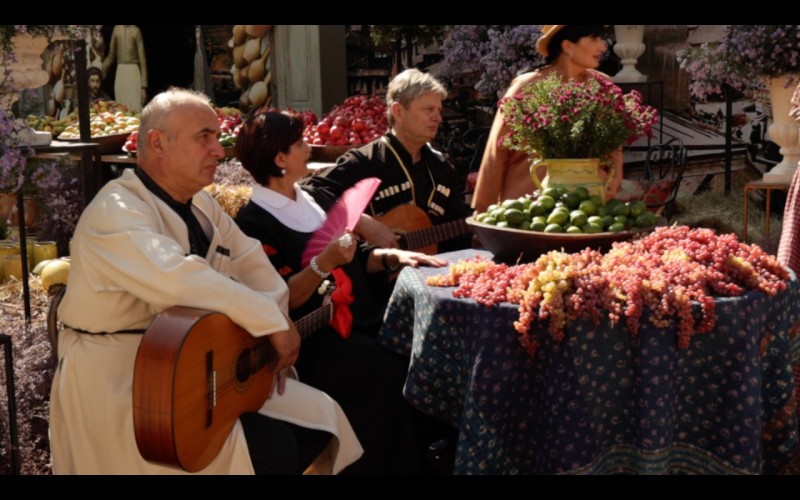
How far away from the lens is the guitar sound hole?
2.72 m

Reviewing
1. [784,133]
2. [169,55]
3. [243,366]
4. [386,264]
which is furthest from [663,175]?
[169,55]

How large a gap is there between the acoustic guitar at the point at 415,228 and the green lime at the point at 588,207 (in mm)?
1270

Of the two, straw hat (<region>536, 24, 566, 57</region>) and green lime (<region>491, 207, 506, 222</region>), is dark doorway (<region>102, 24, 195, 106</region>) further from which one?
green lime (<region>491, 207, 506, 222</region>)

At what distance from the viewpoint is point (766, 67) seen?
6.10m

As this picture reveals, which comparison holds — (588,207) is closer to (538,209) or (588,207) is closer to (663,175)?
(538,209)

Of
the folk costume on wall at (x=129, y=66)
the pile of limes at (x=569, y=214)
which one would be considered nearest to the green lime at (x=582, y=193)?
the pile of limes at (x=569, y=214)

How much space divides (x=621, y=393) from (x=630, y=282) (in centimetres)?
33

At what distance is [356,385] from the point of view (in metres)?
3.58

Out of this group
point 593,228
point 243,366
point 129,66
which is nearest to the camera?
point 243,366

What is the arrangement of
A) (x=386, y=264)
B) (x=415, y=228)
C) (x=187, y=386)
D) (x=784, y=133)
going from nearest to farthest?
(x=187, y=386) → (x=386, y=264) → (x=415, y=228) → (x=784, y=133)

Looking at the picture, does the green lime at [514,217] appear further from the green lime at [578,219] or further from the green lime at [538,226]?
the green lime at [578,219]

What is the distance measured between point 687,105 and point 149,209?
6.53m

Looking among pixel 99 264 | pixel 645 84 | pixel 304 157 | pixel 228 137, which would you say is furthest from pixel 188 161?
pixel 645 84

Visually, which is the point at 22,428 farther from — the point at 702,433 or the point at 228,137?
the point at 228,137
